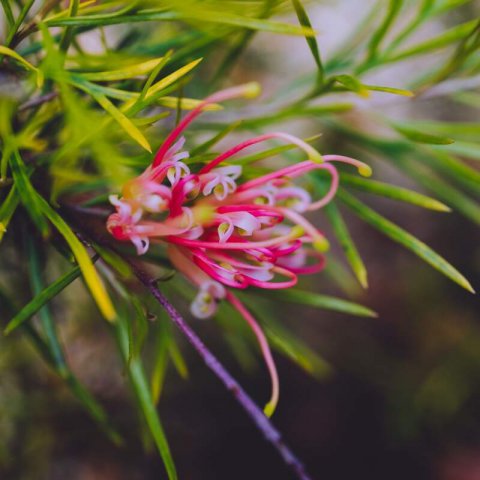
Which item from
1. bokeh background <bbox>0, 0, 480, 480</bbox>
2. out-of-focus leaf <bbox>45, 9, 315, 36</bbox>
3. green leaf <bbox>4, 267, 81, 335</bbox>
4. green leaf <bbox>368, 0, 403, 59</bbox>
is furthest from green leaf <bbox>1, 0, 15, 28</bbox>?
bokeh background <bbox>0, 0, 480, 480</bbox>

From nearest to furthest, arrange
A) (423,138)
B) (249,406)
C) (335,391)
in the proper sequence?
(249,406)
(423,138)
(335,391)

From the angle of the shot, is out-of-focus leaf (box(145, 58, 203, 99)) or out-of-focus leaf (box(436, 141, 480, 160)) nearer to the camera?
out-of-focus leaf (box(145, 58, 203, 99))

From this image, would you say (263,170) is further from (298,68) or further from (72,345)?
(298,68)

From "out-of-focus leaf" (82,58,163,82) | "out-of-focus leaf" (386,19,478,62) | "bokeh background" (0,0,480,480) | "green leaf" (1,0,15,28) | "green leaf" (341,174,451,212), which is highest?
"green leaf" (1,0,15,28)

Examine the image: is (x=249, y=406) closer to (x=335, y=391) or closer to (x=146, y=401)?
(x=146, y=401)

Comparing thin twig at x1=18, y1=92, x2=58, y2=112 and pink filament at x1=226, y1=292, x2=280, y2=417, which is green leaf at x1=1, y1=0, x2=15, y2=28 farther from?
pink filament at x1=226, y1=292, x2=280, y2=417

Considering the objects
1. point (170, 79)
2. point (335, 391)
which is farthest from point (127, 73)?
point (335, 391)

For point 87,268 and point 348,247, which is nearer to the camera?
point 87,268
